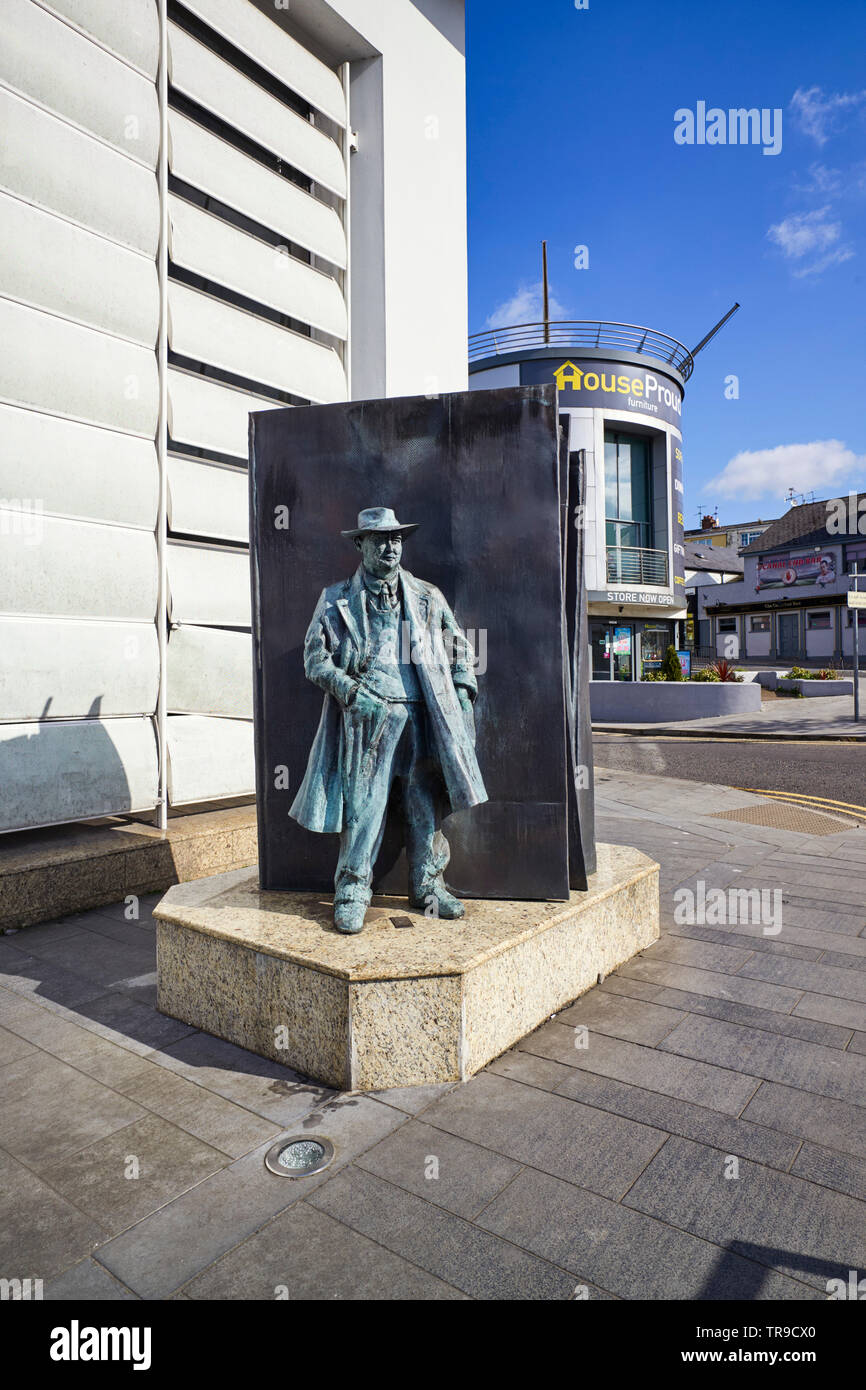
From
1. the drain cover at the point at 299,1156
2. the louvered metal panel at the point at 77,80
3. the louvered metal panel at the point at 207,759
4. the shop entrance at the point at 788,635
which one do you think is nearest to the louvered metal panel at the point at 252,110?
the louvered metal panel at the point at 77,80

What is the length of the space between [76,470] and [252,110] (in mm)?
4737

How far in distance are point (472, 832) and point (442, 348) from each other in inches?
322

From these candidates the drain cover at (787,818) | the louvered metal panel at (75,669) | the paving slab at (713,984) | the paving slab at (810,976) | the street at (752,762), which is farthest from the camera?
the street at (752,762)

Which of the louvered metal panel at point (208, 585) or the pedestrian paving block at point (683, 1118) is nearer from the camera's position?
the pedestrian paving block at point (683, 1118)

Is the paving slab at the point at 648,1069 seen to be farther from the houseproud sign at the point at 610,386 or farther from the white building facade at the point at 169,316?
the houseproud sign at the point at 610,386

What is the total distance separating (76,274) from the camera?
23.8ft

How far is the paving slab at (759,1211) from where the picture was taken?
268cm

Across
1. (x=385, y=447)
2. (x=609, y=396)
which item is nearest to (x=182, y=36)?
(x=385, y=447)

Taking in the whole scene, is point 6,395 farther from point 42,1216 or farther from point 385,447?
point 42,1216

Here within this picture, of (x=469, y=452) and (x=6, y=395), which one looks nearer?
(x=469, y=452)

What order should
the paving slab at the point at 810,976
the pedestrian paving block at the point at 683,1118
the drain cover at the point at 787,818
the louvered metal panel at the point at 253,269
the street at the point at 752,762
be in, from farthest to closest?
the street at the point at 752,762, the drain cover at the point at 787,818, the louvered metal panel at the point at 253,269, the paving slab at the point at 810,976, the pedestrian paving block at the point at 683,1118

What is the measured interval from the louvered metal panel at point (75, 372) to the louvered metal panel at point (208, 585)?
1286mm
